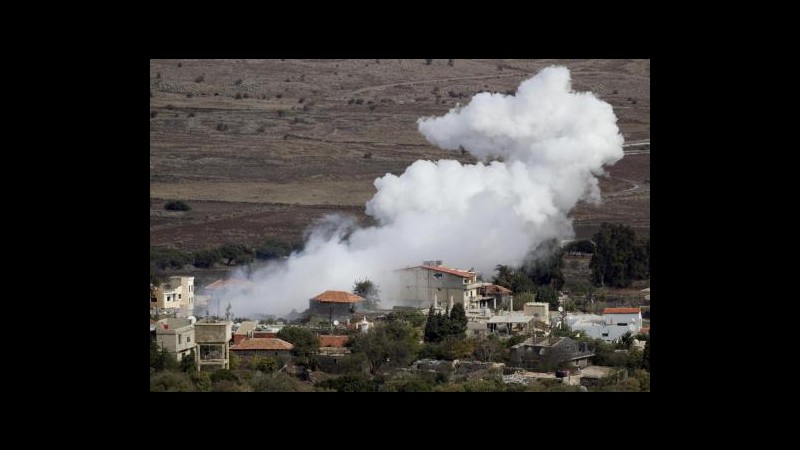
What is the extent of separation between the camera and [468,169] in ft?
98.2

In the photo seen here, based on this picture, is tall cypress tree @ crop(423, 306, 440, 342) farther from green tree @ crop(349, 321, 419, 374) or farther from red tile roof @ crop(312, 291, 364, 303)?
red tile roof @ crop(312, 291, 364, 303)

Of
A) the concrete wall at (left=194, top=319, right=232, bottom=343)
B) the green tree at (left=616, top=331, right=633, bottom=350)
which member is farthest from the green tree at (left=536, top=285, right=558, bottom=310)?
the concrete wall at (left=194, top=319, right=232, bottom=343)

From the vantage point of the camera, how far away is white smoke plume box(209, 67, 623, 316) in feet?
89.9

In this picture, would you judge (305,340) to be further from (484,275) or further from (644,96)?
(644,96)

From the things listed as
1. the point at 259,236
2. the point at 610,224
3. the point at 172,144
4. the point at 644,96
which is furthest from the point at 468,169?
the point at 644,96

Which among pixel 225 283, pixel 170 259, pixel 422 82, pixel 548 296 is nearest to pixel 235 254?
pixel 170 259

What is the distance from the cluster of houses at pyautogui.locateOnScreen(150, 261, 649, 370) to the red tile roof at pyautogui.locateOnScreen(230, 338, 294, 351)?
1 cm

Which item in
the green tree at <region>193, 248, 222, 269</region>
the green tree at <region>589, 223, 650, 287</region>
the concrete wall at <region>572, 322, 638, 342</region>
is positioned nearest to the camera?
the concrete wall at <region>572, 322, 638, 342</region>

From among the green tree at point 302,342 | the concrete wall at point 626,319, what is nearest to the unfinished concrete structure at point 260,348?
the green tree at point 302,342

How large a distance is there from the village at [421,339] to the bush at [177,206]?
13465 mm

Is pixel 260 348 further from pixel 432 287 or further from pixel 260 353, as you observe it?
pixel 432 287

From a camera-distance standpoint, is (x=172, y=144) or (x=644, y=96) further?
(x=644, y=96)

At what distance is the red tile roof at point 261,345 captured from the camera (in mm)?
21359

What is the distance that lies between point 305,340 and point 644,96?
30.3 metres
